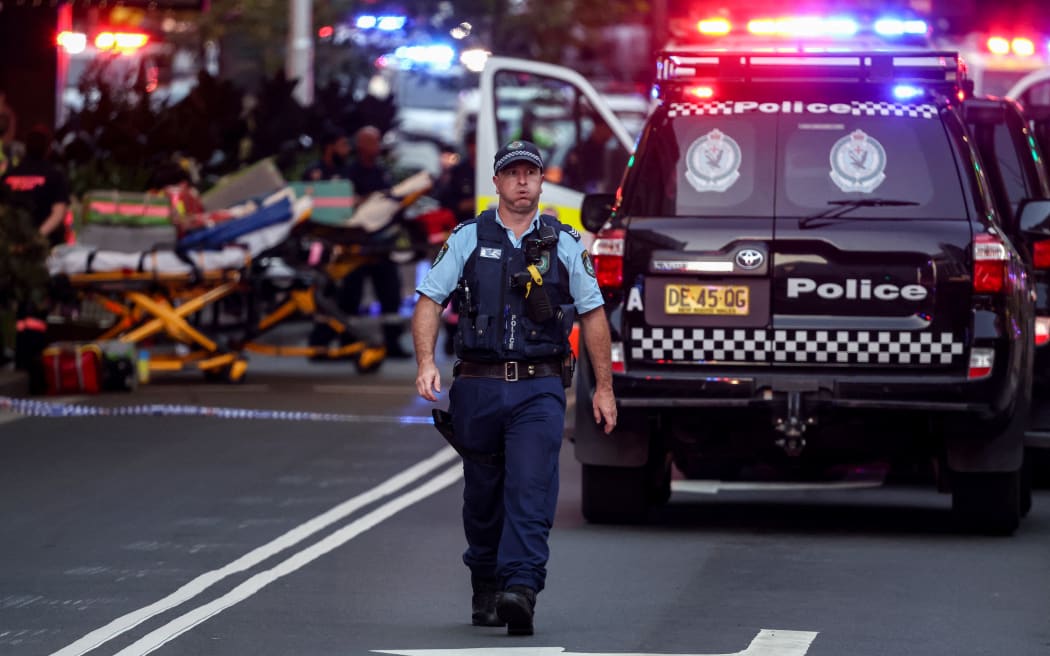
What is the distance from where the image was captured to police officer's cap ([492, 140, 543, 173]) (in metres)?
8.49

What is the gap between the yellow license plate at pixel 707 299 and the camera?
10625mm

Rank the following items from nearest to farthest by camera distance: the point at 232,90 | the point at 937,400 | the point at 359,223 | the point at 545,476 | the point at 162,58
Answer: the point at 545,476
the point at 937,400
the point at 359,223
the point at 232,90
the point at 162,58

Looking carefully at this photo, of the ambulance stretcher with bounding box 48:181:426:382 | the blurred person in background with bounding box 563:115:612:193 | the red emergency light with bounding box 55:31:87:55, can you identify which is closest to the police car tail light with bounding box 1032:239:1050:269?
the blurred person in background with bounding box 563:115:612:193

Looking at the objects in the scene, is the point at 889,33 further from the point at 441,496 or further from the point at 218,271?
the point at 441,496

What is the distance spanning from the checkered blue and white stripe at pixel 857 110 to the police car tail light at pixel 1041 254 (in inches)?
70.5

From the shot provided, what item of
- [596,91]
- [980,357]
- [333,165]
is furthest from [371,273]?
[980,357]

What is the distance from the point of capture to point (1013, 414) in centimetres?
1068

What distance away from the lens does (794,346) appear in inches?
418

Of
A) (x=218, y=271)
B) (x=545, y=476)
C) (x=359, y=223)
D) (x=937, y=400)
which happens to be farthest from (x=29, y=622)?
(x=359, y=223)

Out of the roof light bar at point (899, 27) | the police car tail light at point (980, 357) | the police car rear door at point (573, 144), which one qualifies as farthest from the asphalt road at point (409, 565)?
the roof light bar at point (899, 27)

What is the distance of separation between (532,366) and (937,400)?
8.56ft

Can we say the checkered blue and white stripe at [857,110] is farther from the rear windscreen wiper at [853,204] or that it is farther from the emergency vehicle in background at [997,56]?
the emergency vehicle in background at [997,56]

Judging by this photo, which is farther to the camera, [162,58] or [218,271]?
[162,58]

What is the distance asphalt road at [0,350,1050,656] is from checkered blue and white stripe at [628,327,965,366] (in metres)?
0.79
